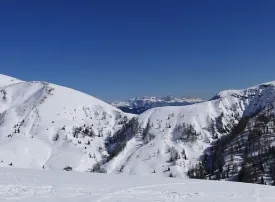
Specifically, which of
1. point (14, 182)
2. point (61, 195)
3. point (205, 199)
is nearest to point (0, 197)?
point (61, 195)

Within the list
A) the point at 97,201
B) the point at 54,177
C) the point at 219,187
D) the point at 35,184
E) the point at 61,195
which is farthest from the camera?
the point at 54,177

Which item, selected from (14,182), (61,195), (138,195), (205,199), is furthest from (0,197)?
(205,199)

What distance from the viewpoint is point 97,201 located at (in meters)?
28.6

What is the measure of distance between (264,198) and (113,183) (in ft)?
50.7

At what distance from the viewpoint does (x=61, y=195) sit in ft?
102

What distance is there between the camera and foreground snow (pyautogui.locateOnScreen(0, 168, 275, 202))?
3042cm

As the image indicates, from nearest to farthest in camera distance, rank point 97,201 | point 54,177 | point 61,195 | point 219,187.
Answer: point 97,201
point 61,195
point 219,187
point 54,177

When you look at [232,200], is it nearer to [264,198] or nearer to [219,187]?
[264,198]

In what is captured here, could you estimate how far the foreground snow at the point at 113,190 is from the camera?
30.4 metres

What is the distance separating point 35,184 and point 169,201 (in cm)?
1405

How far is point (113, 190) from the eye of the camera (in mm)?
34000

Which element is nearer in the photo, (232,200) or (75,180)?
(232,200)

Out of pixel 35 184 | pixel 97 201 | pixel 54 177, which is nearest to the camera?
pixel 97 201

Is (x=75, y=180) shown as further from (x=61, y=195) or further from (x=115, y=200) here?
(x=115, y=200)
